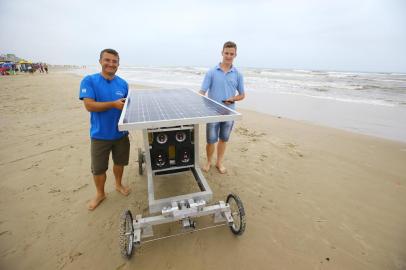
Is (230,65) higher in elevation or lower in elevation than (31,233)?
higher

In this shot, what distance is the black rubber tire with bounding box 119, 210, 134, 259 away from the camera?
6.73 ft

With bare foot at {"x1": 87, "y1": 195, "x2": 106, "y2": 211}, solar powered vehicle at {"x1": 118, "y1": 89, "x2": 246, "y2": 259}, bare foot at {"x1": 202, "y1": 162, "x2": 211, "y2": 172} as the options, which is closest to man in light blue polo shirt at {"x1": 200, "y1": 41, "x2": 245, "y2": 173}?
bare foot at {"x1": 202, "y1": 162, "x2": 211, "y2": 172}

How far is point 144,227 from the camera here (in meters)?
2.26

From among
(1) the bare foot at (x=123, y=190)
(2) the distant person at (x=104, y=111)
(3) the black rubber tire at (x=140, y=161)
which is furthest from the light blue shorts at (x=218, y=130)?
(1) the bare foot at (x=123, y=190)

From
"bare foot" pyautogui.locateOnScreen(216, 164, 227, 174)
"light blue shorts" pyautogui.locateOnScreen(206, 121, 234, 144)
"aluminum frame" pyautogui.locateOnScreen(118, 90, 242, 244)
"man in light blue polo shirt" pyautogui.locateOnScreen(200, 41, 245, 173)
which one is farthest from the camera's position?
"bare foot" pyautogui.locateOnScreen(216, 164, 227, 174)

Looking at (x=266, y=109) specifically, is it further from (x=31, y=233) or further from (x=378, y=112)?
(x=31, y=233)

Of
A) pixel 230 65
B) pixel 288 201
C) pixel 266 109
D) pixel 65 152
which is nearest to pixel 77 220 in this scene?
pixel 65 152

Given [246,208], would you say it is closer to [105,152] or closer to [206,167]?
[206,167]

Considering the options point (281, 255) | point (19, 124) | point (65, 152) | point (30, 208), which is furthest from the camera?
point (19, 124)

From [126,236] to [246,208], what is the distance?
68.1 inches

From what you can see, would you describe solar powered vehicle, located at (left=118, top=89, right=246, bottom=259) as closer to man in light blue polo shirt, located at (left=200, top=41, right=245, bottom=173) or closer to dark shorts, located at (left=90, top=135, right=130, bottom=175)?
dark shorts, located at (left=90, top=135, right=130, bottom=175)

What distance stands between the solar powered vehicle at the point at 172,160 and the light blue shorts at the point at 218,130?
87 centimetres

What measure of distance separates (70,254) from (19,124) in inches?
242

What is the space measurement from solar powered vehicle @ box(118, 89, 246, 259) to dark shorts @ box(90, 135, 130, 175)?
0.57m
